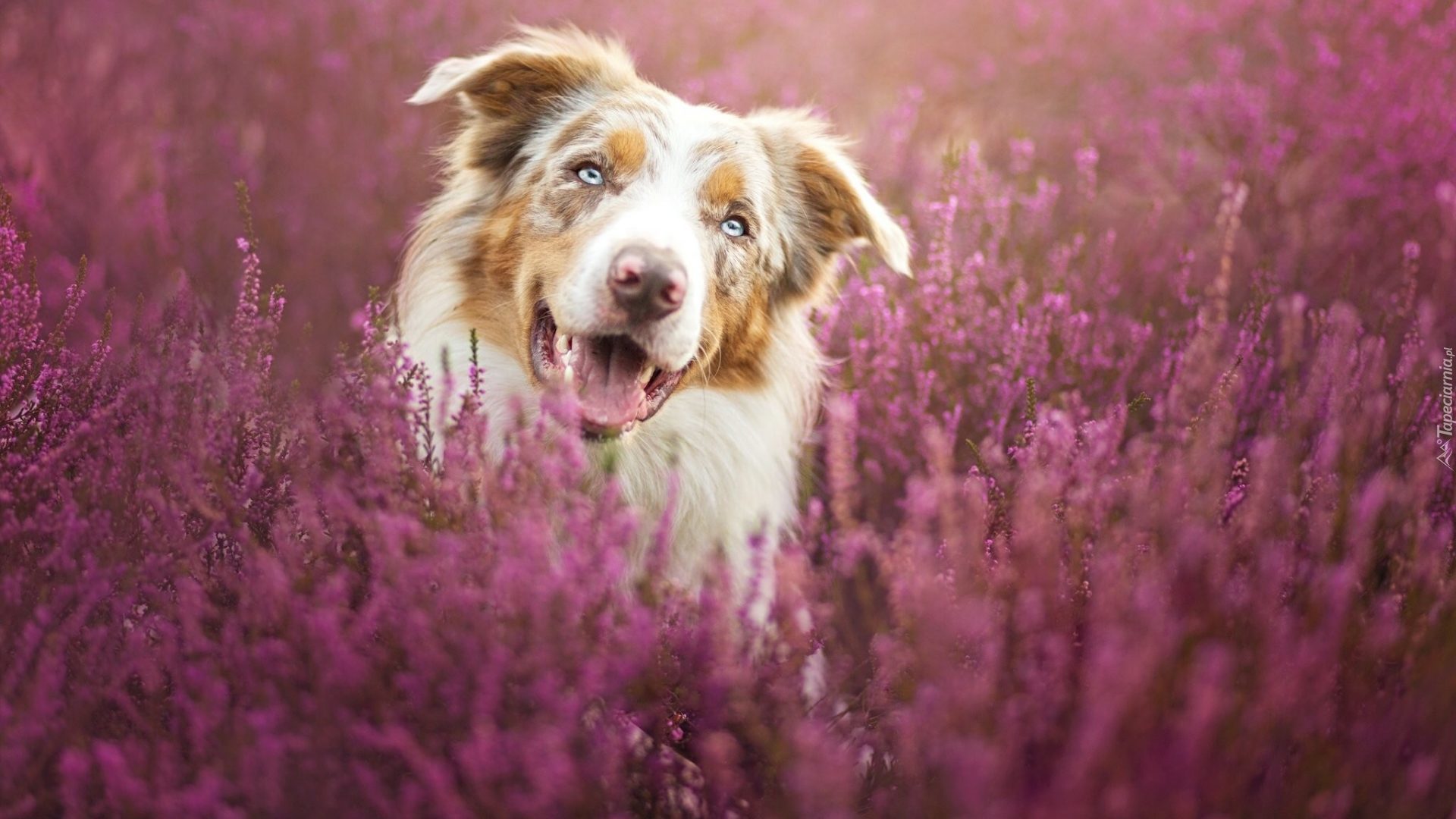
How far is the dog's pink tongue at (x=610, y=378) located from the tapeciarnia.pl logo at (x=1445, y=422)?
199cm

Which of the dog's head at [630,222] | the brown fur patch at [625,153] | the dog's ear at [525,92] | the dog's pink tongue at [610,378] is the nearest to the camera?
the dog's head at [630,222]

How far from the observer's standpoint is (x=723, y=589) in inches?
68.1

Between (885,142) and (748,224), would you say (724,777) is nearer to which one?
(748,224)

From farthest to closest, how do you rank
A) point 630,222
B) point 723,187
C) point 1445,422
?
point 723,187, point 1445,422, point 630,222

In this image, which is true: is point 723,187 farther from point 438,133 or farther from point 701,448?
point 438,133

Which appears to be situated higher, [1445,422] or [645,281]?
[645,281]

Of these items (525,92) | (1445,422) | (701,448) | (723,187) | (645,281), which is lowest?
(701,448)

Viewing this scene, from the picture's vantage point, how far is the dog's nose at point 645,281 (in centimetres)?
231

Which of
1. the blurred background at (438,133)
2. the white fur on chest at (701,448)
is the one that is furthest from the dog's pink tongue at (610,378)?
A: the blurred background at (438,133)

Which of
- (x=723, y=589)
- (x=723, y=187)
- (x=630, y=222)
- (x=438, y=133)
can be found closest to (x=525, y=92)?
Result: (x=723, y=187)

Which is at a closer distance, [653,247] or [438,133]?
[653,247]

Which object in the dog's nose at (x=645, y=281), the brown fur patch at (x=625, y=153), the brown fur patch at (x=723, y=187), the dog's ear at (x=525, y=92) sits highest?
the dog's ear at (x=525, y=92)

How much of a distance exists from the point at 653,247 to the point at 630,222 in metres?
0.18

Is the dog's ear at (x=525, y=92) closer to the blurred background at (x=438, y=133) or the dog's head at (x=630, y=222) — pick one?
the dog's head at (x=630, y=222)
